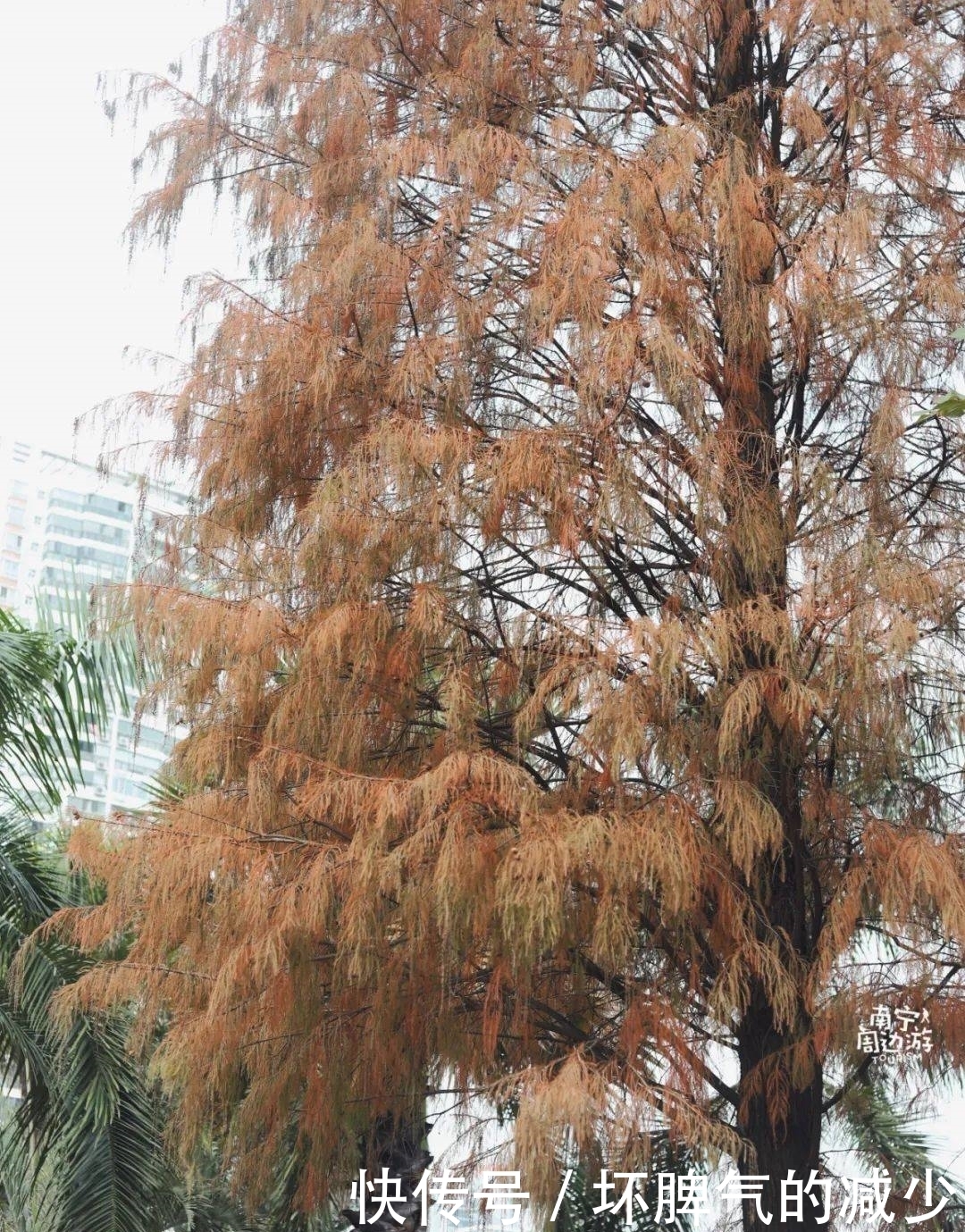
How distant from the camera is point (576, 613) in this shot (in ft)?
13.5

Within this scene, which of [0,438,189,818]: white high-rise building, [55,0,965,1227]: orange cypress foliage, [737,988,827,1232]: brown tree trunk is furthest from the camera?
[0,438,189,818]: white high-rise building

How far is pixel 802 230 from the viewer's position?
415 centimetres

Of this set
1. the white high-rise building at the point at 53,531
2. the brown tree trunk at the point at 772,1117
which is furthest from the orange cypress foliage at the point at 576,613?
the white high-rise building at the point at 53,531

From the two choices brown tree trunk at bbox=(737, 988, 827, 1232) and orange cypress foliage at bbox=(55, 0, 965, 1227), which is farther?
brown tree trunk at bbox=(737, 988, 827, 1232)

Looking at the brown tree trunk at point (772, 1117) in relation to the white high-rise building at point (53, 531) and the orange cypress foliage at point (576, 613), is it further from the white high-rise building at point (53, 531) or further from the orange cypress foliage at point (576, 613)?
the white high-rise building at point (53, 531)

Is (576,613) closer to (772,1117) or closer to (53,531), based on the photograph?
(772,1117)

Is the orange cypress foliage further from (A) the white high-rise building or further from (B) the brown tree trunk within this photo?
(A) the white high-rise building

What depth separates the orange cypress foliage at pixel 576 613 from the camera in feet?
10.9

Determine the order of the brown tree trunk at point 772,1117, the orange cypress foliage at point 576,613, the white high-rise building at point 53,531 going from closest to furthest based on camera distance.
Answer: the orange cypress foliage at point 576,613 → the brown tree trunk at point 772,1117 → the white high-rise building at point 53,531

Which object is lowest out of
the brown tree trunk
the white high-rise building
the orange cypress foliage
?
the brown tree trunk

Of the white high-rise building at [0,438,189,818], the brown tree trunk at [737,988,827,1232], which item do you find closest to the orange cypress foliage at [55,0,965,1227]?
the brown tree trunk at [737,988,827,1232]

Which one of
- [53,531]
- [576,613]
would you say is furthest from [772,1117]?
[53,531]

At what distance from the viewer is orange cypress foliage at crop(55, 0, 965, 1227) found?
3330 millimetres

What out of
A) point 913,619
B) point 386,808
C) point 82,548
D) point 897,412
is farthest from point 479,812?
point 82,548
